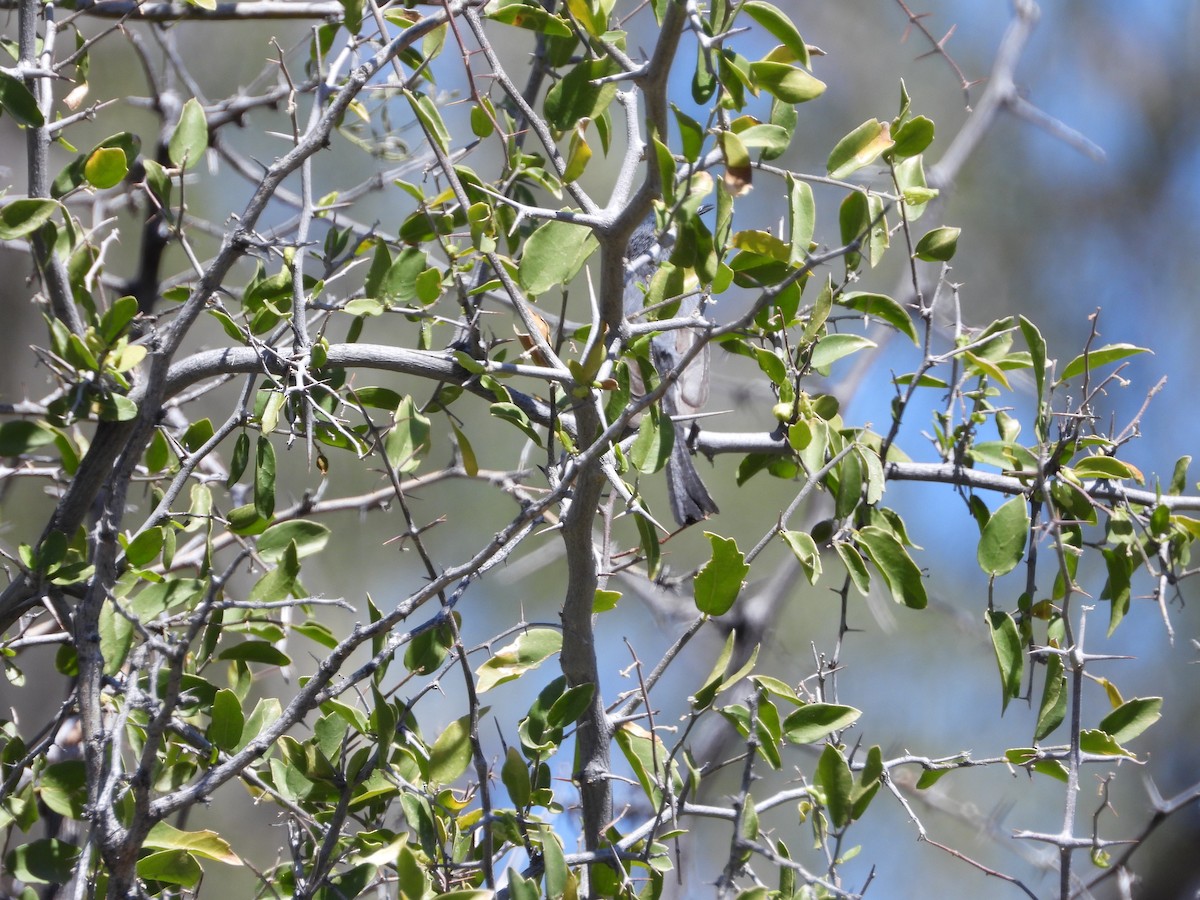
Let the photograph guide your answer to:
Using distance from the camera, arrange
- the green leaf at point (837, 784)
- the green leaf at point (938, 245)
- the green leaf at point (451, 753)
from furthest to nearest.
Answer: the green leaf at point (938, 245), the green leaf at point (451, 753), the green leaf at point (837, 784)

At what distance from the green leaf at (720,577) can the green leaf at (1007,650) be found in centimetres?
31

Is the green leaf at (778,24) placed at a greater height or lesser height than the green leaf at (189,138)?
greater

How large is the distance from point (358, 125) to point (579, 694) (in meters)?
1.40

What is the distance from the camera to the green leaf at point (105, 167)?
1158mm

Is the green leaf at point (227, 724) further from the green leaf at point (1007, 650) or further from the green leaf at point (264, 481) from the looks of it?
the green leaf at point (1007, 650)

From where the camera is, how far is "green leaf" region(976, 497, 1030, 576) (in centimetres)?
117

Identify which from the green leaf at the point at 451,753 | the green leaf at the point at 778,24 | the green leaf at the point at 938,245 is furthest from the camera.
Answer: the green leaf at the point at 938,245

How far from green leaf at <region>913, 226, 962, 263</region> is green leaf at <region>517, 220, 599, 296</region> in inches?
17.0

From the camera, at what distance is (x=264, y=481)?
1178 mm

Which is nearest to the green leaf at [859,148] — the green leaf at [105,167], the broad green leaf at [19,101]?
the green leaf at [105,167]

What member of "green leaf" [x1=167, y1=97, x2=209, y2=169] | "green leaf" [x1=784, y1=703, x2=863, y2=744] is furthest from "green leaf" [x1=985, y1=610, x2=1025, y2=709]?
"green leaf" [x1=167, y1=97, x2=209, y2=169]

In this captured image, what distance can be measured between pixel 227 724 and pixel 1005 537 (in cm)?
90

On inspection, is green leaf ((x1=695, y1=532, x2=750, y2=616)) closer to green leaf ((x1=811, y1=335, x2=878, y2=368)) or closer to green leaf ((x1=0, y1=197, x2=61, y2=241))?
green leaf ((x1=811, y1=335, x2=878, y2=368))

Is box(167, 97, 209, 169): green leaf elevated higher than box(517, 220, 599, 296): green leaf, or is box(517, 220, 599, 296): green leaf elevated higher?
box(167, 97, 209, 169): green leaf
